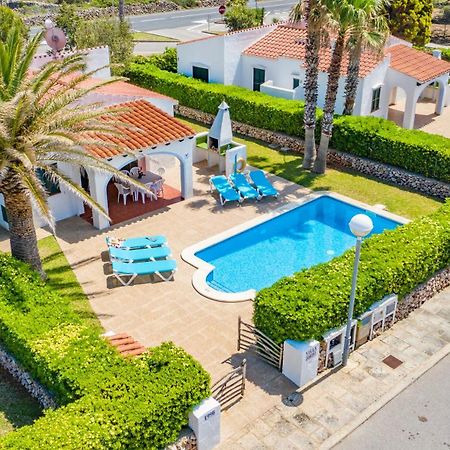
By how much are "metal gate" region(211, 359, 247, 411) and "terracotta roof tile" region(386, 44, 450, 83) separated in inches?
879

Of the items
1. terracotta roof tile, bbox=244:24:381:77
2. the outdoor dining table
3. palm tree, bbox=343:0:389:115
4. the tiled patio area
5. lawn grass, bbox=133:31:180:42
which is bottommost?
the tiled patio area

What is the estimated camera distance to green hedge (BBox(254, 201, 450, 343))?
13680mm

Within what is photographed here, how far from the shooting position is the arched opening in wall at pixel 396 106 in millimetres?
32925

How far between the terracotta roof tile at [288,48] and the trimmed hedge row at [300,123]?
311 centimetres

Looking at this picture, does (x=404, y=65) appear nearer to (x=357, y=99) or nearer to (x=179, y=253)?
(x=357, y=99)

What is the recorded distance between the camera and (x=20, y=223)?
51.7 ft

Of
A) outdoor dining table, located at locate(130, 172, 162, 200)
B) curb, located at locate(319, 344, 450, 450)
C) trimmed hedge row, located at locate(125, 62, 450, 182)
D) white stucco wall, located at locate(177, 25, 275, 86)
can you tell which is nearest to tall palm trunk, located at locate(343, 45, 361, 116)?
trimmed hedge row, located at locate(125, 62, 450, 182)

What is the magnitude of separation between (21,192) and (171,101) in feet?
41.5

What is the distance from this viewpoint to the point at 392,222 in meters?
22.1

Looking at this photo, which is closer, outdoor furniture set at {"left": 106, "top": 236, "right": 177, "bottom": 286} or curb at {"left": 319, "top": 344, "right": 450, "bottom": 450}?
curb at {"left": 319, "top": 344, "right": 450, "bottom": 450}

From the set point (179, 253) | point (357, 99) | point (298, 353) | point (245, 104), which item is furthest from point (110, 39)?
point (298, 353)

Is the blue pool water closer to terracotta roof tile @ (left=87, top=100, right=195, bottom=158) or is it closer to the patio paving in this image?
the patio paving

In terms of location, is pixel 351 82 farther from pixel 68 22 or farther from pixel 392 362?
pixel 68 22

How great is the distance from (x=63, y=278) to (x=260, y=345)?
710 centimetres
